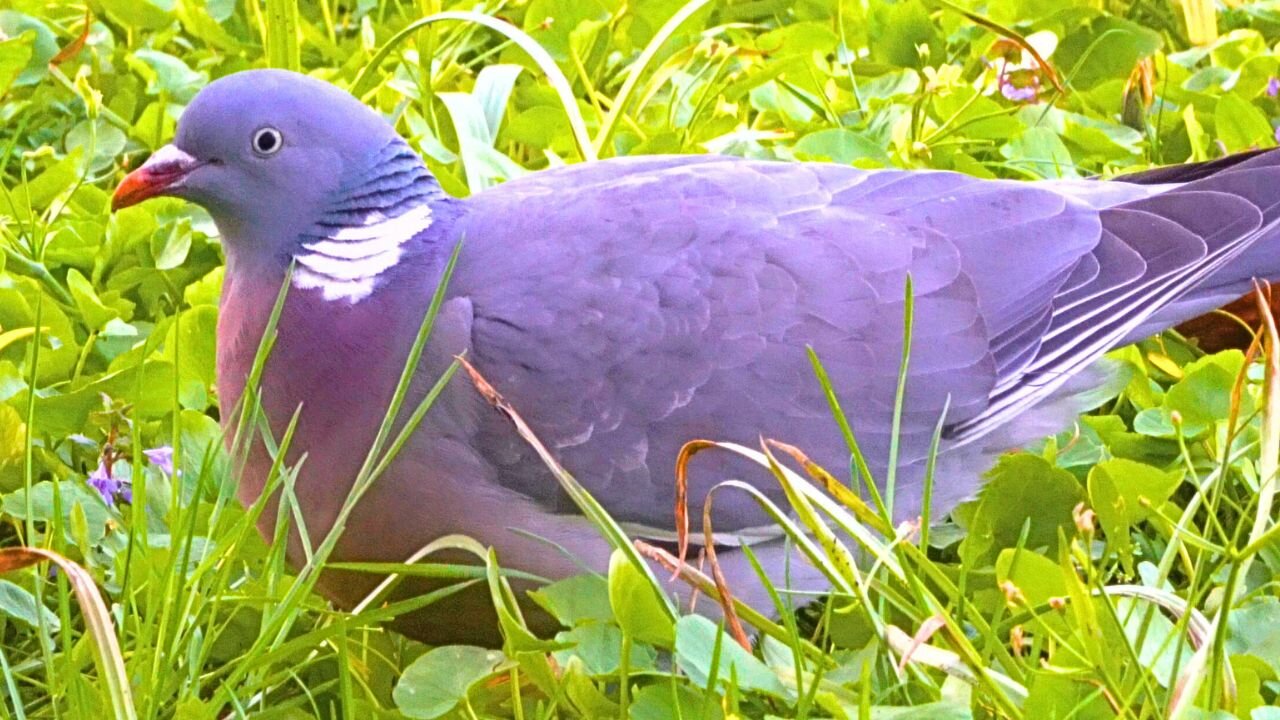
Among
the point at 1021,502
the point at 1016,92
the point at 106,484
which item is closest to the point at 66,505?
the point at 106,484

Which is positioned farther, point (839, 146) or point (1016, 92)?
point (1016, 92)

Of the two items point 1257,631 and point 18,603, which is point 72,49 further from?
point 1257,631

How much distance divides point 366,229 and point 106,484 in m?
0.55

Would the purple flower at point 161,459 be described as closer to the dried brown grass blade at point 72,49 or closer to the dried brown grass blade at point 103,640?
the dried brown grass blade at point 103,640

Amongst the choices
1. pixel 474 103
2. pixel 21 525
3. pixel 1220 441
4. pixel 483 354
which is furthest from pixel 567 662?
pixel 474 103

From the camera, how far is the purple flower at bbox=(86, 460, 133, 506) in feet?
8.11

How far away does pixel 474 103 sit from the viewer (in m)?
3.42

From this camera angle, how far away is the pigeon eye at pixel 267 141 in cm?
229

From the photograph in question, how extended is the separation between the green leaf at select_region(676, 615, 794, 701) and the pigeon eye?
849mm

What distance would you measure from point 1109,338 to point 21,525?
1.64 m

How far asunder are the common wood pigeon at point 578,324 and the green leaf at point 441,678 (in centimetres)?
9

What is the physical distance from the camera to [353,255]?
2.29 m

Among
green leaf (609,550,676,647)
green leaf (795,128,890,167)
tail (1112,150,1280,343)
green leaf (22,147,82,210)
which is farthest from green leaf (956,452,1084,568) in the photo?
green leaf (22,147,82,210)

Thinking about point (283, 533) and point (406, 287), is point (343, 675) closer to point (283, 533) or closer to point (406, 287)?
point (283, 533)
